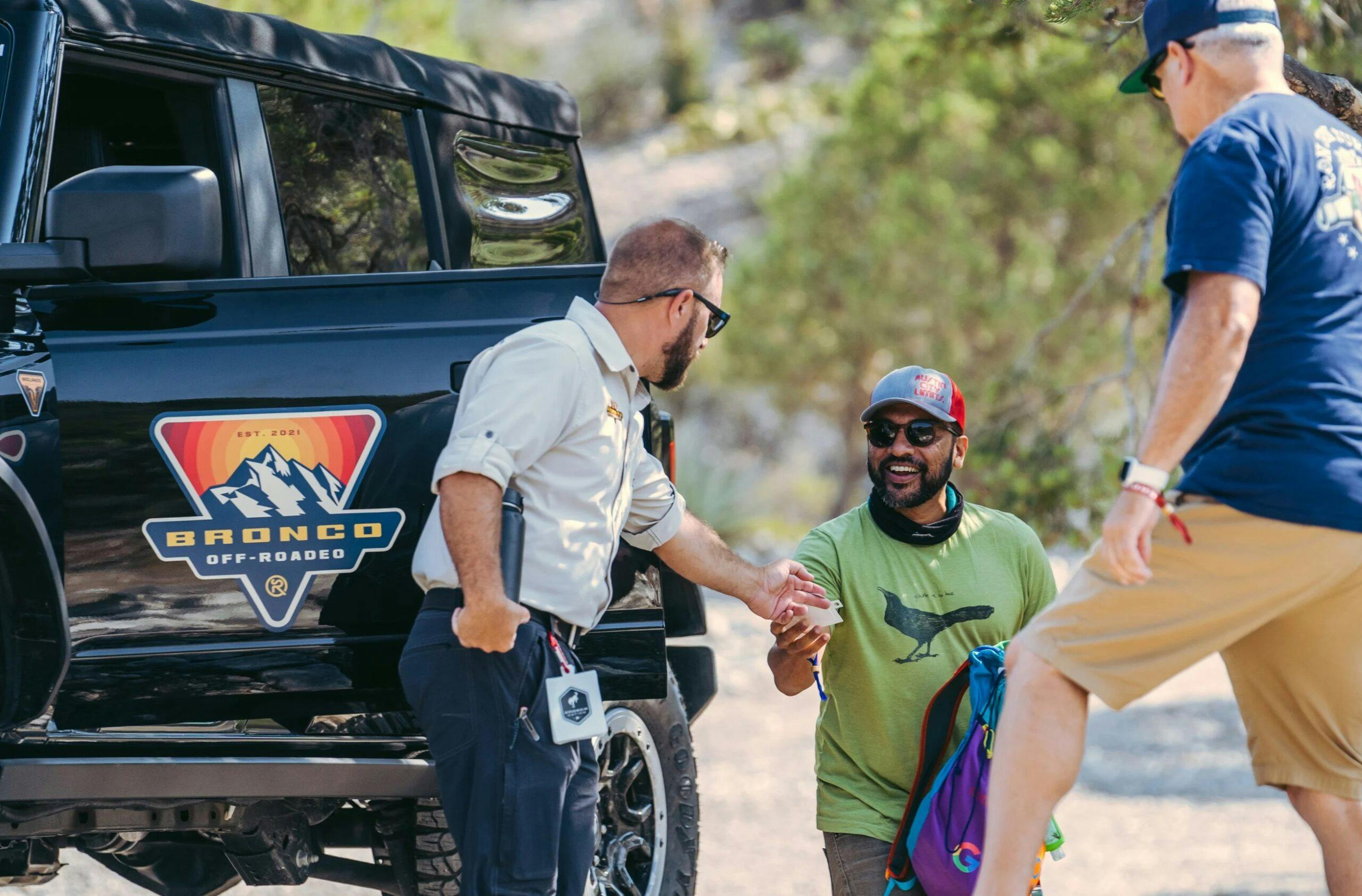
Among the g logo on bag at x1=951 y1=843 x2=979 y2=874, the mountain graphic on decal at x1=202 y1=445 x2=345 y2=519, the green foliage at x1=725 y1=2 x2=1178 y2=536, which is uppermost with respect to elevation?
the green foliage at x1=725 y1=2 x2=1178 y2=536

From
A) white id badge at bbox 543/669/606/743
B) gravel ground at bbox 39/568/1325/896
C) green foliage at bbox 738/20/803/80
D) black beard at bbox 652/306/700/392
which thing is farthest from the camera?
green foliage at bbox 738/20/803/80

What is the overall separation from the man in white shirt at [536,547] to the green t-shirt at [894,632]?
0.63m

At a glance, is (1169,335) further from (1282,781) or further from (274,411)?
(274,411)

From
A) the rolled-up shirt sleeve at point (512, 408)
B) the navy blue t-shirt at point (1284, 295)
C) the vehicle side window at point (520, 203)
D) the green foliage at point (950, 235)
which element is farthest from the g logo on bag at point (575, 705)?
the green foliage at point (950, 235)

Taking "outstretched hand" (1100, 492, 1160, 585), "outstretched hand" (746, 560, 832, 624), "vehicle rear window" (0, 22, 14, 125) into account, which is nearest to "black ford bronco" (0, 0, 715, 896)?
"vehicle rear window" (0, 22, 14, 125)

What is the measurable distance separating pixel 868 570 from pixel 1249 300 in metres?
1.28

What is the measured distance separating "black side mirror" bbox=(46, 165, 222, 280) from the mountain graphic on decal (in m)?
0.43

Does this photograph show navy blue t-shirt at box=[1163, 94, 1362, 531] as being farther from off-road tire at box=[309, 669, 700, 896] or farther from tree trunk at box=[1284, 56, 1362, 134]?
off-road tire at box=[309, 669, 700, 896]

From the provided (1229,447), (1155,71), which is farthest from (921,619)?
(1155,71)

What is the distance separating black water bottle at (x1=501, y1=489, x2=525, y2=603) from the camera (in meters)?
3.03

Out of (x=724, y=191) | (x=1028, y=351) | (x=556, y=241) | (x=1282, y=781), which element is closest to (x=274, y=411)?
(x=556, y=241)

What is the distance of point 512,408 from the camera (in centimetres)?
303

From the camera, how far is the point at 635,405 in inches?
133

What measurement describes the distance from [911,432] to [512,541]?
3.54ft
